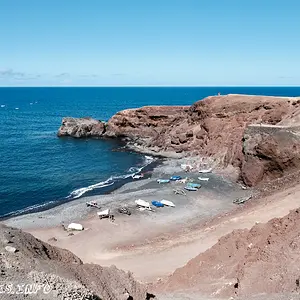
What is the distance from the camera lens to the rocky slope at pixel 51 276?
10.5 meters

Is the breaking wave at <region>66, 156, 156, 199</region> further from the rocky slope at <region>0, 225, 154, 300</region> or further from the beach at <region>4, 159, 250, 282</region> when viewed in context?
the rocky slope at <region>0, 225, 154, 300</region>

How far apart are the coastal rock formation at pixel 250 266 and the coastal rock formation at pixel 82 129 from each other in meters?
75.2

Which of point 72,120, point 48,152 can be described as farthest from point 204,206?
point 72,120

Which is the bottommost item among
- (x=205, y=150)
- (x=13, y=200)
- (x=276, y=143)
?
(x=13, y=200)

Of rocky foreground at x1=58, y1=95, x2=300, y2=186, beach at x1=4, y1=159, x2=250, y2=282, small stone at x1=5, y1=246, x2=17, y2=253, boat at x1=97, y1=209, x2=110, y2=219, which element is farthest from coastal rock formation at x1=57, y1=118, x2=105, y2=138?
small stone at x1=5, y1=246, x2=17, y2=253

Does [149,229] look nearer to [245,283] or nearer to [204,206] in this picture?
[204,206]

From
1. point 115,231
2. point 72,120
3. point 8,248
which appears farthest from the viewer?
point 72,120

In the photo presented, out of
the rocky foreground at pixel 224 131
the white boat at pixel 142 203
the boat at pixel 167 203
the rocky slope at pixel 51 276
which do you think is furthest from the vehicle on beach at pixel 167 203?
the rocky slope at pixel 51 276

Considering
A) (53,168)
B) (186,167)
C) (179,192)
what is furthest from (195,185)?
(53,168)

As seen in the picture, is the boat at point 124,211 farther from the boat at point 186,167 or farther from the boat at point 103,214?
the boat at point 186,167

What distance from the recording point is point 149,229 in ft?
125

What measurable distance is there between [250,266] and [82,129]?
269 feet

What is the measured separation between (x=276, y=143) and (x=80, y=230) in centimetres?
2758

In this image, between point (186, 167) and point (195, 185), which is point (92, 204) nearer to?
point (195, 185)
